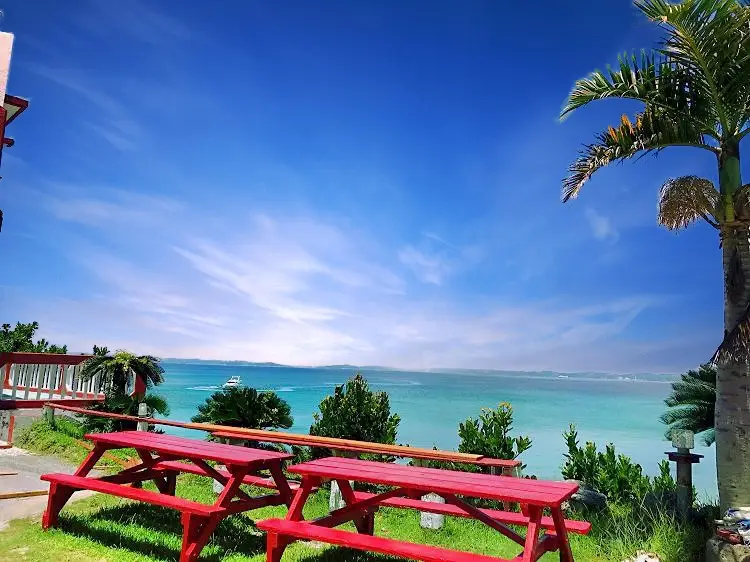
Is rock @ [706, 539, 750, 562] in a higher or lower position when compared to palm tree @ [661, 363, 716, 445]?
lower

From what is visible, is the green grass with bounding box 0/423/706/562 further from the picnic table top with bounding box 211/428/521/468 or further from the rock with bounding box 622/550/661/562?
Answer: the picnic table top with bounding box 211/428/521/468

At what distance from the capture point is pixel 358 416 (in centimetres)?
859

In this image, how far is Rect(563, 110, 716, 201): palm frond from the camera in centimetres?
639

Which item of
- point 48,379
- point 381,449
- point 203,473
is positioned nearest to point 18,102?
point 48,379

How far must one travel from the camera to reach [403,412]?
61.0 metres

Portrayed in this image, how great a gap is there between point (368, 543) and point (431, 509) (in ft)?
4.11

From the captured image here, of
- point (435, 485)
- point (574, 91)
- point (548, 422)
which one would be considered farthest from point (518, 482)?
point (548, 422)

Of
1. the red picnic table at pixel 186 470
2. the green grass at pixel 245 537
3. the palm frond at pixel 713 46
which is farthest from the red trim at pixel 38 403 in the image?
the palm frond at pixel 713 46

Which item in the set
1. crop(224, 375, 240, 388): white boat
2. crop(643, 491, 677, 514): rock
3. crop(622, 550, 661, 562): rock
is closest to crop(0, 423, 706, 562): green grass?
crop(622, 550, 661, 562): rock

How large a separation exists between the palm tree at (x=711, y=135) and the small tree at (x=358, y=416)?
14.0 ft

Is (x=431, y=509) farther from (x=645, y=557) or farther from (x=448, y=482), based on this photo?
(x=645, y=557)

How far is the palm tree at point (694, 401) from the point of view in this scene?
8.00 metres

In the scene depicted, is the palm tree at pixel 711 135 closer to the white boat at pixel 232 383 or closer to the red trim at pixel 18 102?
the white boat at pixel 232 383

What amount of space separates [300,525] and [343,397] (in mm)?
4782
